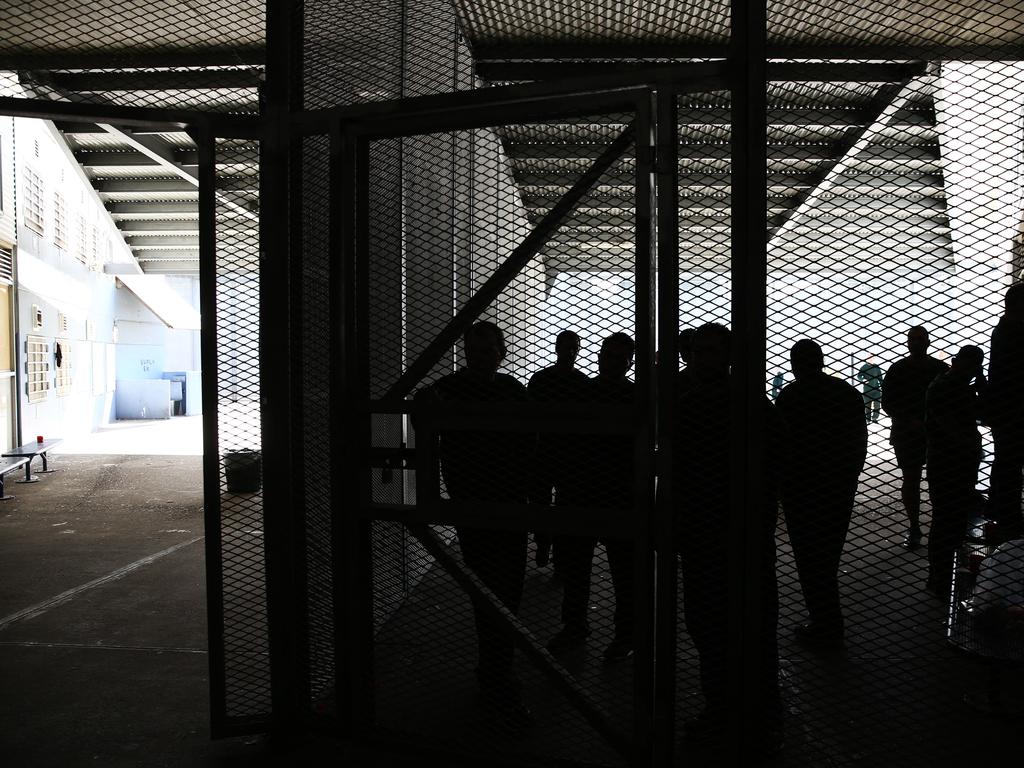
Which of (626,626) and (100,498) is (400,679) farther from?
(100,498)

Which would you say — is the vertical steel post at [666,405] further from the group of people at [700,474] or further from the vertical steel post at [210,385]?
the vertical steel post at [210,385]

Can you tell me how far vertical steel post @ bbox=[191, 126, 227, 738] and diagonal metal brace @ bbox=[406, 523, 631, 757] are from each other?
0.81m

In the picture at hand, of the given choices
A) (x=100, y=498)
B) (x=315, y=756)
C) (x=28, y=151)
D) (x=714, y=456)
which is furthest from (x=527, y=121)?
(x=28, y=151)

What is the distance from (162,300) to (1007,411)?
21770 mm

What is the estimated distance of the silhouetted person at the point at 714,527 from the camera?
2.96 metres

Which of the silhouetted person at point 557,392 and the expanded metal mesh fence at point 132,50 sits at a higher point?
the expanded metal mesh fence at point 132,50

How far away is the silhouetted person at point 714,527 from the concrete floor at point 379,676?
0.49ft

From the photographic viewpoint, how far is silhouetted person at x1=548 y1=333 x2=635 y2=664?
336 centimetres

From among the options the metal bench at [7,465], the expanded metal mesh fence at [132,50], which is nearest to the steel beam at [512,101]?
the expanded metal mesh fence at [132,50]

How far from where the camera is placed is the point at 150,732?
3.58 m

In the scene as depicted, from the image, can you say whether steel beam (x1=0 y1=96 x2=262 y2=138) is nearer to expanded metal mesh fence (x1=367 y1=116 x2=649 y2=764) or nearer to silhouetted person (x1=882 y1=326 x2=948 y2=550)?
expanded metal mesh fence (x1=367 y1=116 x2=649 y2=764)

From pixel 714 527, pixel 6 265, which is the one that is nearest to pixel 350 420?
pixel 714 527

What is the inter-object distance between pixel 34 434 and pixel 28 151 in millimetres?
4482

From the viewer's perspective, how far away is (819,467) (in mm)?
3764
